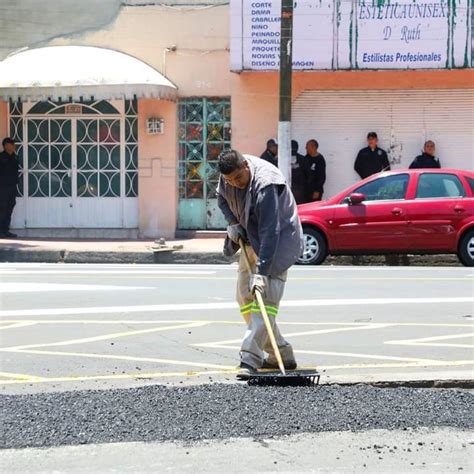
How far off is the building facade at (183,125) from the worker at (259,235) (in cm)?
1179

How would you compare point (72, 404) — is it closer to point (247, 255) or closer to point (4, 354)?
point (247, 255)

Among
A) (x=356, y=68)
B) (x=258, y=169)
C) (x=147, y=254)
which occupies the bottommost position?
(x=147, y=254)

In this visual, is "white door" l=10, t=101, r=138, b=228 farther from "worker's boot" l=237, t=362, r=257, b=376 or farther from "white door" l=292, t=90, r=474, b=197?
"worker's boot" l=237, t=362, r=257, b=376

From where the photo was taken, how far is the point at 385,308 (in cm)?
1072

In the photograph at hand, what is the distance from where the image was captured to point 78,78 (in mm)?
18219

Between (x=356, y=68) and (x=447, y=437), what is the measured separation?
13302 millimetres

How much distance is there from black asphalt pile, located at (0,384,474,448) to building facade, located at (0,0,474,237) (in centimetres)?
1274

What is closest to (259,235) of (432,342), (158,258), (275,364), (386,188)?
(275,364)

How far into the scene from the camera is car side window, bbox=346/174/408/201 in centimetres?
1520

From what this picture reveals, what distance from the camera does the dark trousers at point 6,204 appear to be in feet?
63.9

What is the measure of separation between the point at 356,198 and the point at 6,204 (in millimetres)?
7821

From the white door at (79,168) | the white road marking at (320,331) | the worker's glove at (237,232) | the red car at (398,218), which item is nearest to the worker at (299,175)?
the white door at (79,168)

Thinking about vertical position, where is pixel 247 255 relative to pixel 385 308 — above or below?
above

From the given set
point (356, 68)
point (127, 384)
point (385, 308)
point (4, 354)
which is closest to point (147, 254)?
point (356, 68)
